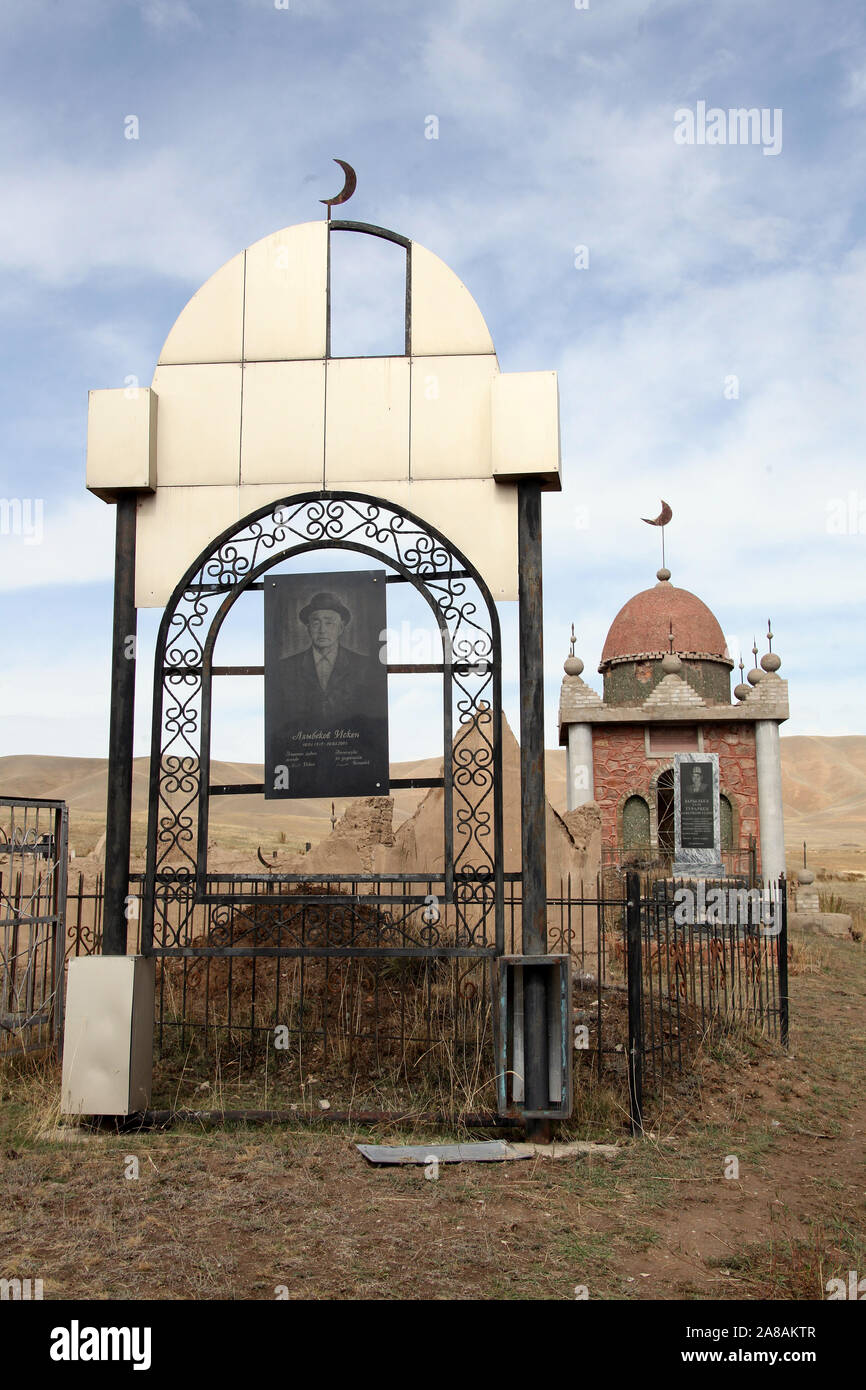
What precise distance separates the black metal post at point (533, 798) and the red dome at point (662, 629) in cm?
1856

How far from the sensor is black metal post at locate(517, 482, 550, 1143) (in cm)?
677

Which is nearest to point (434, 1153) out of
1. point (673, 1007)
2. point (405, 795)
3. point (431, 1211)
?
point (431, 1211)

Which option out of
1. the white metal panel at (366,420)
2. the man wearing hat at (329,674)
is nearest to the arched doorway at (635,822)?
the man wearing hat at (329,674)

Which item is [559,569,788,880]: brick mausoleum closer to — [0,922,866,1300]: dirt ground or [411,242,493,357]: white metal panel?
[0,922,866,1300]: dirt ground

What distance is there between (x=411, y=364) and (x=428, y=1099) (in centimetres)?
498

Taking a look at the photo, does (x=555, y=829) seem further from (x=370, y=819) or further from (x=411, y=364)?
(x=411, y=364)

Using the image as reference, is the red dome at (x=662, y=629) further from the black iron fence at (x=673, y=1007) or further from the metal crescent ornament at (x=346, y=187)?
the metal crescent ornament at (x=346, y=187)

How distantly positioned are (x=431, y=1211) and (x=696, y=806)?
1756cm

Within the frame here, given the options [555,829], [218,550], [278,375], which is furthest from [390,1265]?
[555,829]

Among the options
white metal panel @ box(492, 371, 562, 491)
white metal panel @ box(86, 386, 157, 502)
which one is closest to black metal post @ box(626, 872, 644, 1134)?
white metal panel @ box(492, 371, 562, 491)

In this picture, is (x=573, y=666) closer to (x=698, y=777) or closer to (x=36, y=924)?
(x=698, y=777)

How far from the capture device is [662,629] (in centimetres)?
2561

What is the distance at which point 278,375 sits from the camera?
7.59 m

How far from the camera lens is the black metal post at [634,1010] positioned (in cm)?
714
